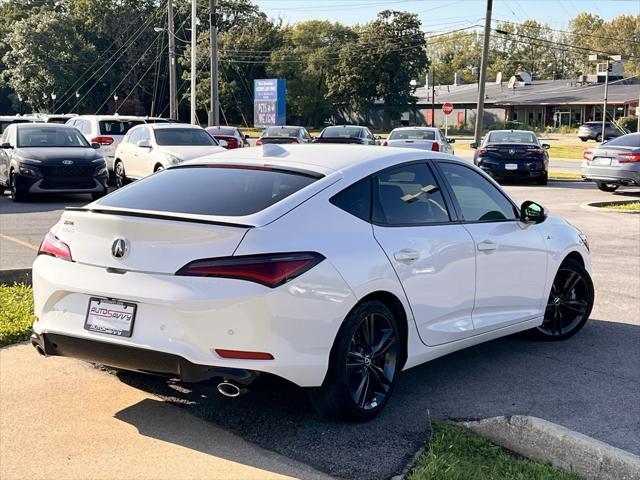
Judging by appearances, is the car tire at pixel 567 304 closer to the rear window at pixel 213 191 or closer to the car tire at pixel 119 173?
the rear window at pixel 213 191

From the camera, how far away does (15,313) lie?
712 centimetres

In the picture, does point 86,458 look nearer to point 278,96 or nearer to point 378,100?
point 278,96

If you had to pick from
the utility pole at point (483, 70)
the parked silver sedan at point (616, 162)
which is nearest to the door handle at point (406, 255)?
the parked silver sedan at point (616, 162)

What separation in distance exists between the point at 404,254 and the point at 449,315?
670 millimetres

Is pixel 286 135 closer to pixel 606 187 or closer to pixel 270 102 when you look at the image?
pixel 606 187

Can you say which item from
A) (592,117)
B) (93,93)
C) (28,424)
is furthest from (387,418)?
(93,93)

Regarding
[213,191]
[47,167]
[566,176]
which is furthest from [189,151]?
[566,176]

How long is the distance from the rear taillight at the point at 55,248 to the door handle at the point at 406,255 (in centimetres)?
189

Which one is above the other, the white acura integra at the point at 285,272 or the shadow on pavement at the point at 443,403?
the white acura integra at the point at 285,272

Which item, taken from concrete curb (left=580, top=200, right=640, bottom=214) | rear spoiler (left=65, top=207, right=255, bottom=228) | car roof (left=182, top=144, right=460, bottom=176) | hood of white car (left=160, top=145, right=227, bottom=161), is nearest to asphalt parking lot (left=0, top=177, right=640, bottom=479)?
rear spoiler (left=65, top=207, right=255, bottom=228)

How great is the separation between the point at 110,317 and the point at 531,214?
3.32m

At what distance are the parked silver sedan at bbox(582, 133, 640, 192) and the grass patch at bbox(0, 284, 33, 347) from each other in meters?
16.0

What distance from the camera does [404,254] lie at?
5.05 meters

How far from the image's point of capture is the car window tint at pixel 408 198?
17.1ft
